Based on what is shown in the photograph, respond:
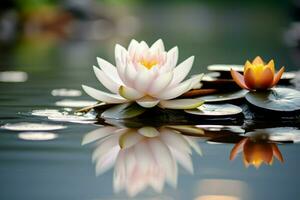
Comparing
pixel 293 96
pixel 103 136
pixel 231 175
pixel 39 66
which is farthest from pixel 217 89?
pixel 39 66

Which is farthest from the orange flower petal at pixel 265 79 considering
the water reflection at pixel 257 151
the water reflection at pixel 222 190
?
the water reflection at pixel 222 190

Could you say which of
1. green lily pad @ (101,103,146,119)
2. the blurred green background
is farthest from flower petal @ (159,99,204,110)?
the blurred green background

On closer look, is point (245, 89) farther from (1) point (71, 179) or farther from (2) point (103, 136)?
(1) point (71, 179)

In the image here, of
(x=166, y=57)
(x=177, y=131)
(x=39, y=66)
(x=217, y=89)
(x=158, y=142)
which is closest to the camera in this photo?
(x=158, y=142)

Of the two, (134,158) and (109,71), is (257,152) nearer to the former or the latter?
(134,158)

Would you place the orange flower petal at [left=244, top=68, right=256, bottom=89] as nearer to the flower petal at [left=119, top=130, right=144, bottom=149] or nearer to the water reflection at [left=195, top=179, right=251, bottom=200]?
the flower petal at [left=119, top=130, right=144, bottom=149]

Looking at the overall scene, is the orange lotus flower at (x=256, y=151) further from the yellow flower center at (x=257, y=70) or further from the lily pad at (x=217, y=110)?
the yellow flower center at (x=257, y=70)
